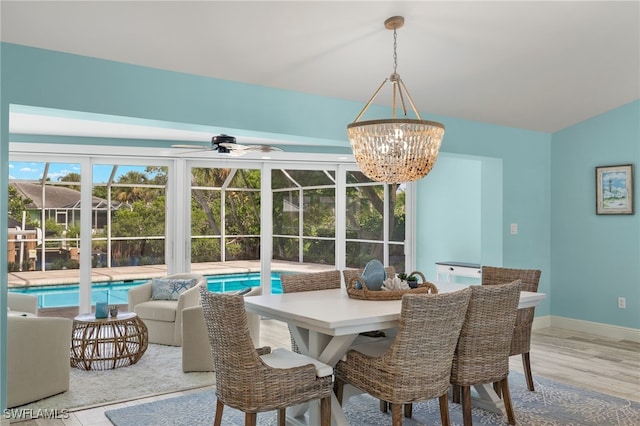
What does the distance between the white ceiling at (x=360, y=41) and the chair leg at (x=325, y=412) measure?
2.23 metres

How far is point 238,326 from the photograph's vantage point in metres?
2.71

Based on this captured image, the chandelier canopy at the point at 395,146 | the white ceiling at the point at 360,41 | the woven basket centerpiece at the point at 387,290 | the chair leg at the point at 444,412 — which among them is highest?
the white ceiling at the point at 360,41

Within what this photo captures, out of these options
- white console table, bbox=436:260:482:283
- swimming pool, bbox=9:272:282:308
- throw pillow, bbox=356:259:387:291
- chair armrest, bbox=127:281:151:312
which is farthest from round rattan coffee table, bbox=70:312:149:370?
white console table, bbox=436:260:482:283

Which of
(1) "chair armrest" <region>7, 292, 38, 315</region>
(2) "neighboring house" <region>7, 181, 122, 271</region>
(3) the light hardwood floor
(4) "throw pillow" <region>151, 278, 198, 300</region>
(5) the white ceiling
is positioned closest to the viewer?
(5) the white ceiling

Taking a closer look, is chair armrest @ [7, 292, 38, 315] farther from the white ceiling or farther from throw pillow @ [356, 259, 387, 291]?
throw pillow @ [356, 259, 387, 291]

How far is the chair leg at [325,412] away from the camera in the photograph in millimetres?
2883

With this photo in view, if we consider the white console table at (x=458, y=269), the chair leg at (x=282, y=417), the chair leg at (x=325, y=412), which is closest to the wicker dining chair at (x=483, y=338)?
the chair leg at (x=325, y=412)

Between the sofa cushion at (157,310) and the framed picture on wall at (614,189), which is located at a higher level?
the framed picture on wall at (614,189)

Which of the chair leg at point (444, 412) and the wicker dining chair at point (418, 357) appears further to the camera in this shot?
the chair leg at point (444, 412)

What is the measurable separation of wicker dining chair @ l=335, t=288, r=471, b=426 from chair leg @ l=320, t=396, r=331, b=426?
0.21 meters

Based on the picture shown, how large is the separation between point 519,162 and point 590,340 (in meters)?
2.00

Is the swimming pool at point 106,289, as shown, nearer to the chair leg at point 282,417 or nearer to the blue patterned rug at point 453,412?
the blue patterned rug at point 453,412

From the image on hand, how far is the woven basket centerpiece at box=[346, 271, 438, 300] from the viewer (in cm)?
344

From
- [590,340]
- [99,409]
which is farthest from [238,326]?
[590,340]
